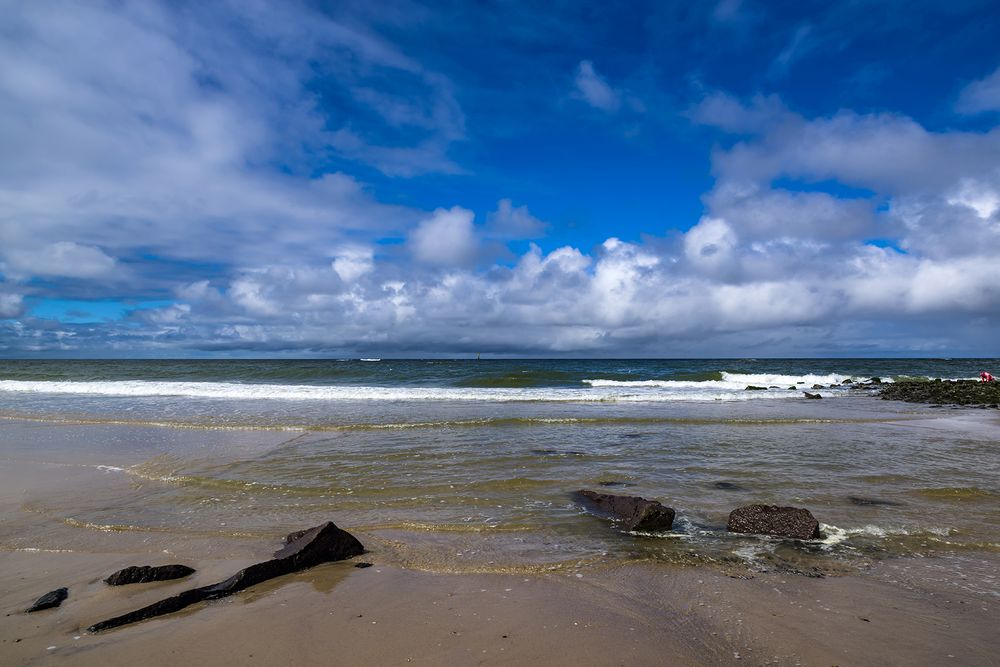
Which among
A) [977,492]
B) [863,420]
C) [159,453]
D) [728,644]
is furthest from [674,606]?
[863,420]

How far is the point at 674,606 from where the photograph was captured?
15.4 ft

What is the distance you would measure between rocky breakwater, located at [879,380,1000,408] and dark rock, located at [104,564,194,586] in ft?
109

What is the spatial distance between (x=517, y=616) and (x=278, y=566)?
256 cm

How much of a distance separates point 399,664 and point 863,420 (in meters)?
21.6

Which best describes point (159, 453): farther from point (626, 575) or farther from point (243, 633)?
point (626, 575)

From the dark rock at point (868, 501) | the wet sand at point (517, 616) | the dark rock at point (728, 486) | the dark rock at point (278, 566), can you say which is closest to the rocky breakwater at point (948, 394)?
the dark rock at point (868, 501)

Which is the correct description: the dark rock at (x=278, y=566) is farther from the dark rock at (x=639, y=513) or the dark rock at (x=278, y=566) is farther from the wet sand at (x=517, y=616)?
the dark rock at (x=639, y=513)

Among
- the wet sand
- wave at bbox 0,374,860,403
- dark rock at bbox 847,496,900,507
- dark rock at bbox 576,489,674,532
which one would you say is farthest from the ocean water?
wave at bbox 0,374,860,403

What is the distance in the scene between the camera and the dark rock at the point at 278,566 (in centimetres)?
455

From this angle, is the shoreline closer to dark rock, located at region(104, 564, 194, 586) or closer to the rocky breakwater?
dark rock, located at region(104, 564, 194, 586)

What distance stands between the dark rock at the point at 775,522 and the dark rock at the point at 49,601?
7.18 m

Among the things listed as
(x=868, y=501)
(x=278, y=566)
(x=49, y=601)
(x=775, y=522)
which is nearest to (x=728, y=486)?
(x=868, y=501)

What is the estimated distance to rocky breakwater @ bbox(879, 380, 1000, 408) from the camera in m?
27.1

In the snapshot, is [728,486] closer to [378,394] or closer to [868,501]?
[868,501]
